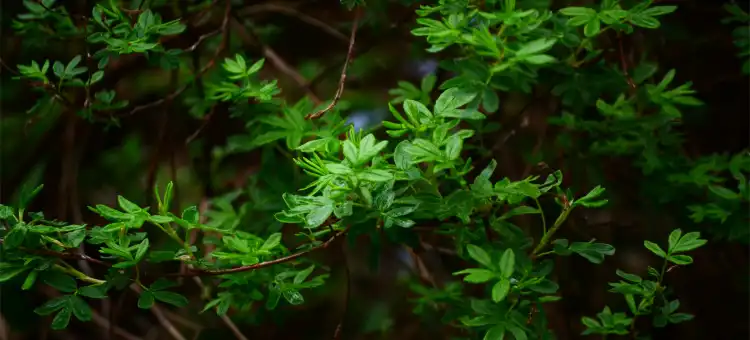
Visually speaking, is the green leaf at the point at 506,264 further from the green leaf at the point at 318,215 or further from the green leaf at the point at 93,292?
→ the green leaf at the point at 93,292

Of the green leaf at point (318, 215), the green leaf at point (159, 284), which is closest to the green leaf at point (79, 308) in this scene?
the green leaf at point (159, 284)

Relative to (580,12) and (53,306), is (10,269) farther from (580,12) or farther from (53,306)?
(580,12)

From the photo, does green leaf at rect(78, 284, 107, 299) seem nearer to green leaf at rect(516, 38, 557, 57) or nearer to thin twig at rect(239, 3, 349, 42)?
green leaf at rect(516, 38, 557, 57)

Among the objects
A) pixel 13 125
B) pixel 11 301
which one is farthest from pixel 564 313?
pixel 13 125

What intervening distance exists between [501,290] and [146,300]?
0.61 meters

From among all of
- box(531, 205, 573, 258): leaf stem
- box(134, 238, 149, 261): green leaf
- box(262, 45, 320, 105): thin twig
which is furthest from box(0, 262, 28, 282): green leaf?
box(262, 45, 320, 105): thin twig

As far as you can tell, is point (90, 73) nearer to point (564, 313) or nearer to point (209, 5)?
point (209, 5)

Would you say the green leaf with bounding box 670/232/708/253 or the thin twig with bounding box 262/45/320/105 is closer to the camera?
the green leaf with bounding box 670/232/708/253

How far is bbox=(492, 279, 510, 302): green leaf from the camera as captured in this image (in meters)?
1.18

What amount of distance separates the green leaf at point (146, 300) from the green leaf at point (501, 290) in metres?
0.59

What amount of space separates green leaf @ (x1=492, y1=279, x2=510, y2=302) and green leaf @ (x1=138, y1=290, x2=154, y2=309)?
0.59m

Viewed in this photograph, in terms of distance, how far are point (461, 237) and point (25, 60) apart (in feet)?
4.52

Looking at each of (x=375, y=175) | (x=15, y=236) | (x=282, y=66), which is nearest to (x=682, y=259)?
(x=375, y=175)

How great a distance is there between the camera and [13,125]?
2.32m
